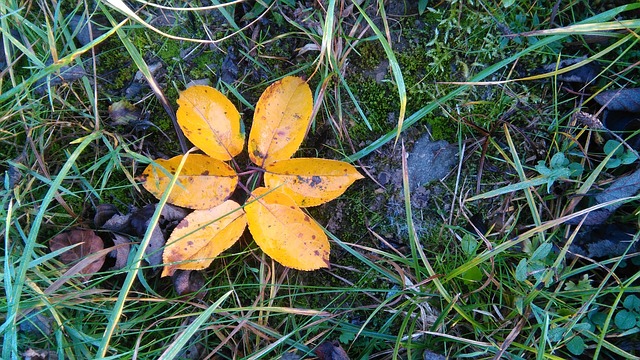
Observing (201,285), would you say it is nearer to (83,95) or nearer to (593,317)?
(83,95)

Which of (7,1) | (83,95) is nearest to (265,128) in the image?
(83,95)

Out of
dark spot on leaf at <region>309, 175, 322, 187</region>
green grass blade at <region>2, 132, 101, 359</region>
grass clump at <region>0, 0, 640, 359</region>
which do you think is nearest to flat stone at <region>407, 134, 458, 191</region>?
grass clump at <region>0, 0, 640, 359</region>

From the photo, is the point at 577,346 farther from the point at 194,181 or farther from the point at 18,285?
the point at 18,285

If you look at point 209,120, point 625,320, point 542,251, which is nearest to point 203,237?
point 209,120

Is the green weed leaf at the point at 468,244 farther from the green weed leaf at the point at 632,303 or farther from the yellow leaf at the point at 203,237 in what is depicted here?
the yellow leaf at the point at 203,237

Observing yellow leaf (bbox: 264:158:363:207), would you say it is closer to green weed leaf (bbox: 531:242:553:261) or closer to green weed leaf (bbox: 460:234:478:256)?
green weed leaf (bbox: 460:234:478:256)
